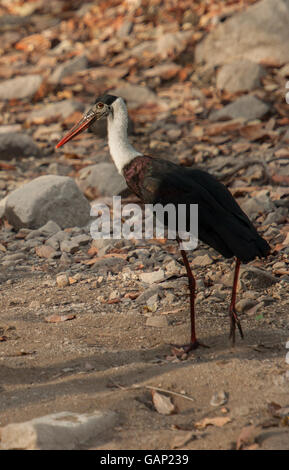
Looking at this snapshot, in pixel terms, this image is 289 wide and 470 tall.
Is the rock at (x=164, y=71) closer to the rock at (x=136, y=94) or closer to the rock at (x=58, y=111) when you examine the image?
the rock at (x=136, y=94)

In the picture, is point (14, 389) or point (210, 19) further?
point (210, 19)

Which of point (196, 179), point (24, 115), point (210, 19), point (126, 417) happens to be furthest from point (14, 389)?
point (210, 19)

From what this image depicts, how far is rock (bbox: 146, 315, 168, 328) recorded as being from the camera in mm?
4902

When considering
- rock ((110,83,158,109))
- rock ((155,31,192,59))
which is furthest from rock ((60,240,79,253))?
rock ((155,31,192,59))

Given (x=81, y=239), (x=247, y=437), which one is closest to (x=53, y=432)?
(x=247, y=437)

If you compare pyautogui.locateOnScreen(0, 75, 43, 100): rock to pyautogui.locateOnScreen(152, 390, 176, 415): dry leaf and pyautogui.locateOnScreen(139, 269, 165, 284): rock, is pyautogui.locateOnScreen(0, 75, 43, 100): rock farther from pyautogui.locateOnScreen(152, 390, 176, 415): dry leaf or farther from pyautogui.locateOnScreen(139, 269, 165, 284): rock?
pyautogui.locateOnScreen(152, 390, 176, 415): dry leaf

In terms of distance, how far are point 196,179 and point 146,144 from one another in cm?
445

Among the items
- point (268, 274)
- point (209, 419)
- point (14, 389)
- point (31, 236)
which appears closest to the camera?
point (209, 419)

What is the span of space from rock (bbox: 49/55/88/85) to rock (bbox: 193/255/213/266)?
20.3 ft

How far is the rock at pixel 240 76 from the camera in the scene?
9.94 m

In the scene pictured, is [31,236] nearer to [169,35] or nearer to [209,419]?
[209,419]

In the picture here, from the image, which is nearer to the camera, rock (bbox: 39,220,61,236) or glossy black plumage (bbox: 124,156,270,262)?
glossy black plumage (bbox: 124,156,270,262)

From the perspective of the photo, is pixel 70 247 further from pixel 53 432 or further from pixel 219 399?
pixel 53 432

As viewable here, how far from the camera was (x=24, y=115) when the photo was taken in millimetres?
10656
